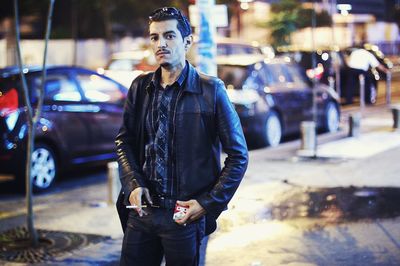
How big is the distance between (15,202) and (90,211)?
1339 mm

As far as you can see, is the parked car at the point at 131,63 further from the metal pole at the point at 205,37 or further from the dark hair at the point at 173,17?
the dark hair at the point at 173,17

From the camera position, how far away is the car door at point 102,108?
10109 millimetres

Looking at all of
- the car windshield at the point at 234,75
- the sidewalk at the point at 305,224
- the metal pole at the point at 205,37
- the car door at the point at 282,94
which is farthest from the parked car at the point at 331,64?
the metal pole at the point at 205,37

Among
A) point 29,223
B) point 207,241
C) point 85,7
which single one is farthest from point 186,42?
point 85,7

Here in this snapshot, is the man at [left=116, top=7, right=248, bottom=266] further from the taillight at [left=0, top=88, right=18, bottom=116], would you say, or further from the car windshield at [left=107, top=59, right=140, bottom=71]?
the car windshield at [left=107, top=59, right=140, bottom=71]

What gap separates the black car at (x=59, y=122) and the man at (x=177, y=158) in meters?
5.64

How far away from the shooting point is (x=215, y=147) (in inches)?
142

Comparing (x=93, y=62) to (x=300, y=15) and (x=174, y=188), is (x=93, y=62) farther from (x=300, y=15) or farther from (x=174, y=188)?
(x=174, y=188)

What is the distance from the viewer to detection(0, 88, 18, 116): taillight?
8.95 m

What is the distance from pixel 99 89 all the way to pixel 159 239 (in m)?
7.05

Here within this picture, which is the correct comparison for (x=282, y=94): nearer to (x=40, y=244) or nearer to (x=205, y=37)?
(x=205, y=37)

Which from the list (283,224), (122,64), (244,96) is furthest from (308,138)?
(122,64)

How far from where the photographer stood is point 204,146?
354 centimetres

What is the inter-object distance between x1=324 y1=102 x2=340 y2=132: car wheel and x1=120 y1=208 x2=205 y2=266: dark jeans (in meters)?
11.2
